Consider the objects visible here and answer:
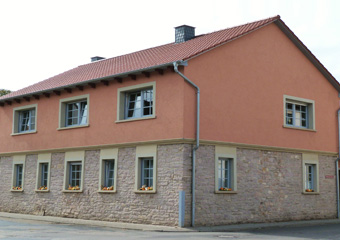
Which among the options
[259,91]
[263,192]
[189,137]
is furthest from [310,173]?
[189,137]

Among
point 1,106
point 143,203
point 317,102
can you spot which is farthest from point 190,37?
point 1,106

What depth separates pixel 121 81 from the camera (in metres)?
20.8

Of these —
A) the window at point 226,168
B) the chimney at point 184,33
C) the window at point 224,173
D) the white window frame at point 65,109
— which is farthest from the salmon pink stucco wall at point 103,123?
the chimney at point 184,33

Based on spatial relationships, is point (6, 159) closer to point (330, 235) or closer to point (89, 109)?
point (89, 109)

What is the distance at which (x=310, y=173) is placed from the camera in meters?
23.4

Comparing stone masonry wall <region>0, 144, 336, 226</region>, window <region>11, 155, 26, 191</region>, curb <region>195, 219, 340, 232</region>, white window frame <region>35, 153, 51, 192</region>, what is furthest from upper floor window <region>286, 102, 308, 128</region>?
window <region>11, 155, 26, 191</region>

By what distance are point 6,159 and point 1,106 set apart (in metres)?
2.92

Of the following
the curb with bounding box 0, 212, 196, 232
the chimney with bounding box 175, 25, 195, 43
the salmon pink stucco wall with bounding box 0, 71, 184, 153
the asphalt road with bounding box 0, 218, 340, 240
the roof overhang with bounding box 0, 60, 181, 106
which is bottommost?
the asphalt road with bounding box 0, 218, 340, 240

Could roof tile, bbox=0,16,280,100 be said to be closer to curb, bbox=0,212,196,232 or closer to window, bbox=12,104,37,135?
window, bbox=12,104,37,135

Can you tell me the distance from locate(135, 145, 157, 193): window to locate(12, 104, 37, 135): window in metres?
7.93

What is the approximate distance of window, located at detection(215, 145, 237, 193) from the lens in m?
19.3

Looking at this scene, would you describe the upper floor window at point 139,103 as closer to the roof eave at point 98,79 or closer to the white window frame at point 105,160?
the roof eave at point 98,79

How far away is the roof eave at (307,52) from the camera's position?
74.3 ft

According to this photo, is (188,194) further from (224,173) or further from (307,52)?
(307,52)
